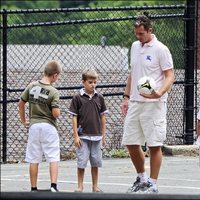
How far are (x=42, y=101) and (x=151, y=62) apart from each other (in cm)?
124

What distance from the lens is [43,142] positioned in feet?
31.4

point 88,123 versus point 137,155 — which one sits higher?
point 88,123

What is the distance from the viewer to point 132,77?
995 cm

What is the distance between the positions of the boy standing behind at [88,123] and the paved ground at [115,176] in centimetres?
42

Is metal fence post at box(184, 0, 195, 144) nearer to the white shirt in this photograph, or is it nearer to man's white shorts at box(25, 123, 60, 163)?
the white shirt

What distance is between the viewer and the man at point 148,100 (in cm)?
980

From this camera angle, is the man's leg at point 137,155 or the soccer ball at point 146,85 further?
the man's leg at point 137,155

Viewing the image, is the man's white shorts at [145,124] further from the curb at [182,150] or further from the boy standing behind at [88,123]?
the curb at [182,150]

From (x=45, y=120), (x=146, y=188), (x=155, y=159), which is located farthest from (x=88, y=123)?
(x=146, y=188)

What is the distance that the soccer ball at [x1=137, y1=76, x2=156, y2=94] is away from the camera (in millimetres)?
9539

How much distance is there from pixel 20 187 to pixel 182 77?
14.7 ft

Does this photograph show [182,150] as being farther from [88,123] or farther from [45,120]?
[45,120]

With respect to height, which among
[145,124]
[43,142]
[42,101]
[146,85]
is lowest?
[43,142]

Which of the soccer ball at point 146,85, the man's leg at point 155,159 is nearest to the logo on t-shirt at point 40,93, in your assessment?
the soccer ball at point 146,85
